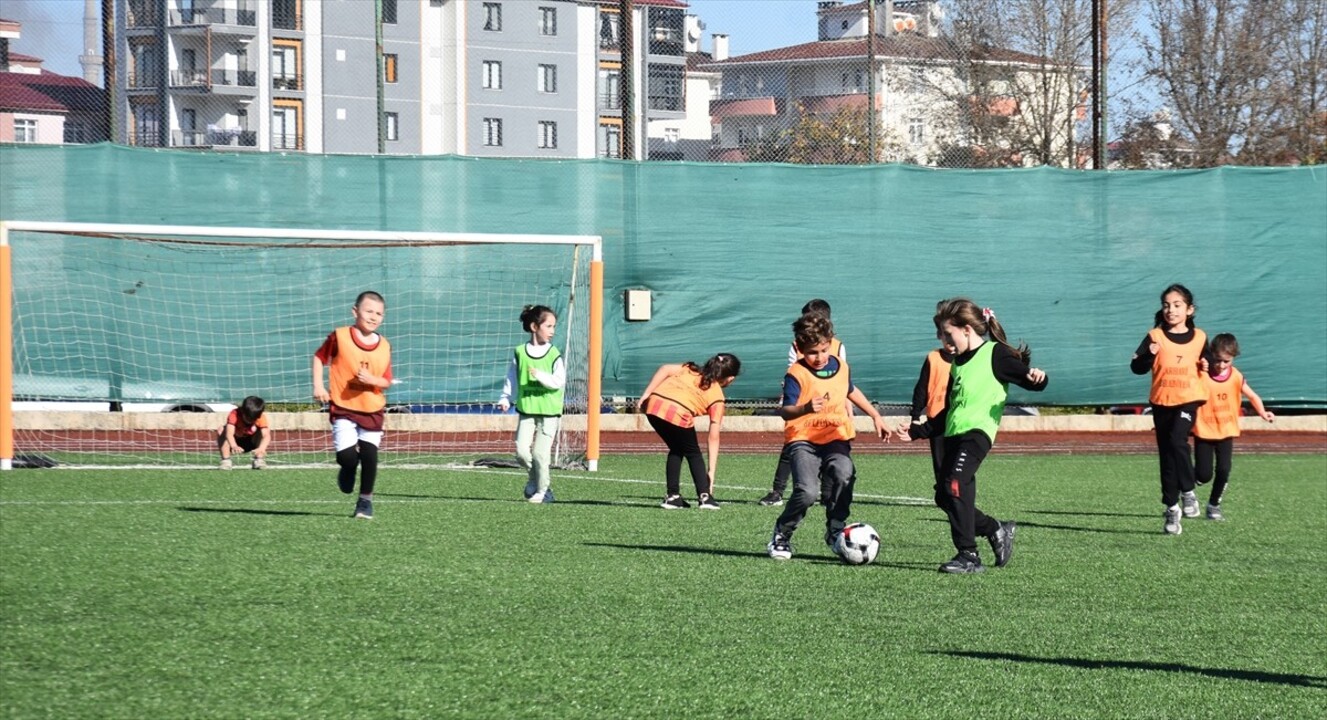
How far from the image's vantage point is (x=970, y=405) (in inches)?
360

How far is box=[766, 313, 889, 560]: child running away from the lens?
31.7 ft

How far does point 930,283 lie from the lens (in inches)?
777

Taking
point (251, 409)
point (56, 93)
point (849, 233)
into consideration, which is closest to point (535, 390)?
point (251, 409)

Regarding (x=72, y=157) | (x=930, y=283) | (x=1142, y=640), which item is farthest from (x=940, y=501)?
(x=72, y=157)

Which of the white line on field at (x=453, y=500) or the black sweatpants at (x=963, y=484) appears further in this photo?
the white line on field at (x=453, y=500)

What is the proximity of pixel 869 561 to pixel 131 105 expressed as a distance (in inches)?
483

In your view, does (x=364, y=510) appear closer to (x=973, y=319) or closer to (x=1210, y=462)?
(x=973, y=319)

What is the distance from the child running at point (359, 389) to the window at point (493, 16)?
41.7ft

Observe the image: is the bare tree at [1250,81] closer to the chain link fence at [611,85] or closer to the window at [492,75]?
the chain link fence at [611,85]

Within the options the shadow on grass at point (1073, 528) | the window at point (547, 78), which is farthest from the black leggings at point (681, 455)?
the window at point (547, 78)

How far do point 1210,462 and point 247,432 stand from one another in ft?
29.1

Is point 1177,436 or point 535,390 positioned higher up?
point 535,390

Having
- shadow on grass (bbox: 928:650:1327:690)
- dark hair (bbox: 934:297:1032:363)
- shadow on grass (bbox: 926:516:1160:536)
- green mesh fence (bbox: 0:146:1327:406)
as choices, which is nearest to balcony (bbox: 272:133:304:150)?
green mesh fence (bbox: 0:146:1327:406)

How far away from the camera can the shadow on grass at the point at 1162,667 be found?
20.4ft
